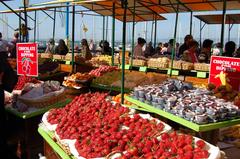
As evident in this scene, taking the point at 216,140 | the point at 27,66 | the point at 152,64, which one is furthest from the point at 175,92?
the point at 152,64

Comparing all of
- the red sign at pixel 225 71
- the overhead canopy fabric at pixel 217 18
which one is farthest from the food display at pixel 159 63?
the overhead canopy fabric at pixel 217 18

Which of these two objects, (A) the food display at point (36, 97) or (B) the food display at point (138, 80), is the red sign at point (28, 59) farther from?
(B) the food display at point (138, 80)

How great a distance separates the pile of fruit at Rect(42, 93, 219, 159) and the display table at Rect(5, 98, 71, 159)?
59cm

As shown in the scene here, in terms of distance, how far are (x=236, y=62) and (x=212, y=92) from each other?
0.48 m

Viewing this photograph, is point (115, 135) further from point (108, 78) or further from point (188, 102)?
point (108, 78)

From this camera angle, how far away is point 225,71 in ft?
13.7

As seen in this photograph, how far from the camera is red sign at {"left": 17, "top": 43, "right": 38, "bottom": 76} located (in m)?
5.25

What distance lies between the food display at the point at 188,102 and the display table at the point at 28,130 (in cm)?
150

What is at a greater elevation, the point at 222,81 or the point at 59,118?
the point at 222,81

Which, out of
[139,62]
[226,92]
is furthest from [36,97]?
[139,62]

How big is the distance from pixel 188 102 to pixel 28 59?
2.98 metres

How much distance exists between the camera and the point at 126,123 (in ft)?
10.7

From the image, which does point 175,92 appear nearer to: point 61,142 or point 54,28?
point 61,142

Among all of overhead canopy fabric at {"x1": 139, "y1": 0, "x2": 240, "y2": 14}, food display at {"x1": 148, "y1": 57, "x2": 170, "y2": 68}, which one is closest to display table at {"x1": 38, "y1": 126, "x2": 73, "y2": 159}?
food display at {"x1": 148, "y1": 57, "x2": 170, "y2": 68}
